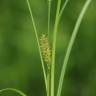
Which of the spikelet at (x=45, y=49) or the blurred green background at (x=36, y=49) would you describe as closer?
the spikelet at (x=45, y=49)

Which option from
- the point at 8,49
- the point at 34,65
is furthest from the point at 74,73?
the point at 8,49

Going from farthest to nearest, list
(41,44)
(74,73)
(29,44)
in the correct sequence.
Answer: (74,73) → (29,44) → (41,44)

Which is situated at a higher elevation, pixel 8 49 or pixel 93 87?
pixel 8 49

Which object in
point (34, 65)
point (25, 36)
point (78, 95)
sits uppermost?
point (25, 36)

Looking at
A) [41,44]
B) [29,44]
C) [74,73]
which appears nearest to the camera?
[41,44]

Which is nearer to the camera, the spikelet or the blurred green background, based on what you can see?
the spikelet

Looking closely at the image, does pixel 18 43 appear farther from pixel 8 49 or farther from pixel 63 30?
pixel 63 30

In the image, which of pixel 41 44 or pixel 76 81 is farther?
pixel 76 81

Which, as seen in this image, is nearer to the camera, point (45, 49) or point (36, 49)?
point (45, 49)
